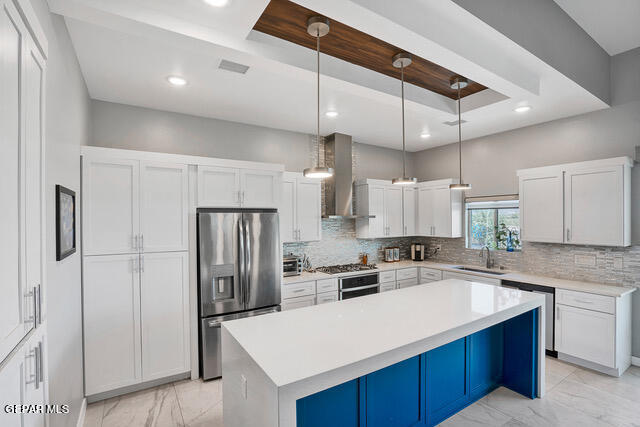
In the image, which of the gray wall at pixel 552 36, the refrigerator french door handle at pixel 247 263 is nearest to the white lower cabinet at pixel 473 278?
the gray wall at pixel 552 36

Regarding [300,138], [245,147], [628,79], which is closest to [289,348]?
[245,147]

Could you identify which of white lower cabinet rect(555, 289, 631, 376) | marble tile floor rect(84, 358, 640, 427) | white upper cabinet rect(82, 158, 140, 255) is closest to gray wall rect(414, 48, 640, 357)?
white lower cabinet rect(555, 289, 631, 376)

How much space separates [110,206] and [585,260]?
495 cm

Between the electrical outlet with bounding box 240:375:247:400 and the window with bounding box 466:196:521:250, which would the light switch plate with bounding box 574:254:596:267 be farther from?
the electrical outlet with bounding box 240:375:247:400

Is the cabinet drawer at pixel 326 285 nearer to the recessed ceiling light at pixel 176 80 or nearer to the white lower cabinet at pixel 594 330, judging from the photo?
the white lower cabinet at pixel 594 330

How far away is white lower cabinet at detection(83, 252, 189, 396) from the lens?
2.73 metres

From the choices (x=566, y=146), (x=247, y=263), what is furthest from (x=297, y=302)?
(x=566, y=146)

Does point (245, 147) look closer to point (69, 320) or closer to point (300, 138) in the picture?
point (300, 138)

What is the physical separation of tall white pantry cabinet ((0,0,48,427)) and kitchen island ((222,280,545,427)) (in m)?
0.86

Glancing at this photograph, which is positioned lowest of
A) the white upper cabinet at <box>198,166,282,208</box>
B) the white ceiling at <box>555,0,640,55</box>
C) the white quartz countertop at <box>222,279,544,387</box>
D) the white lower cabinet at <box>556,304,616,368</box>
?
the white lower cabinet at <box>556,304,616,368</box>

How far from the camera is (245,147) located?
13.4 ft

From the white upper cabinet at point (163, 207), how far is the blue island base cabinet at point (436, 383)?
2.03 metres

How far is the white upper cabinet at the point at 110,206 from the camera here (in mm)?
2701

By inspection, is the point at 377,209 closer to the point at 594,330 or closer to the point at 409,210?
the point at 409,210
